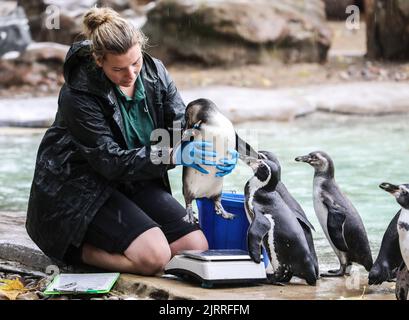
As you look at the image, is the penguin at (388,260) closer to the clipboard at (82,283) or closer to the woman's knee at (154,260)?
the woman's knee at (154,260)

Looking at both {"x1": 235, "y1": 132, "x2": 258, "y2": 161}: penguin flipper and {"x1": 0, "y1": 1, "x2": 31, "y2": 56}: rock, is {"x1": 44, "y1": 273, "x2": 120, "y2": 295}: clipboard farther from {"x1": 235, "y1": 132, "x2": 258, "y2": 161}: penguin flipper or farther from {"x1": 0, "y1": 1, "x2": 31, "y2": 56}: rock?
{"x1": 0, "y1": 1, "x2": 31, "y2": 56}: rock

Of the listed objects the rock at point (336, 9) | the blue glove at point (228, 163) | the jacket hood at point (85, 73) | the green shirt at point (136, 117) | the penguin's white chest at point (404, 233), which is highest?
the jacket hood at point (85, 73)

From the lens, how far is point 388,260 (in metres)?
3.47

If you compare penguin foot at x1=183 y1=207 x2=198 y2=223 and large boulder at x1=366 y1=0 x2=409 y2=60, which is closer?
penguin foot at x1=183 y1=207 x2=198 y2=223

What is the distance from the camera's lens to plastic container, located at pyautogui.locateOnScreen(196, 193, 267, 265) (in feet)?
12.7

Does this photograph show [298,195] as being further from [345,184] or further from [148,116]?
[148,116]

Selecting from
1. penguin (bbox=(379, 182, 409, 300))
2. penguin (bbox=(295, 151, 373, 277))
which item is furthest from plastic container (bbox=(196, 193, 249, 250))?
penguin (bbox=(379, 182, 409, 300))

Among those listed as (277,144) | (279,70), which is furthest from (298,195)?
(279,70)

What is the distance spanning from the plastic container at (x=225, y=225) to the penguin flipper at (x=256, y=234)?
0.26m

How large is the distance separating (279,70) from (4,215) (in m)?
7.47

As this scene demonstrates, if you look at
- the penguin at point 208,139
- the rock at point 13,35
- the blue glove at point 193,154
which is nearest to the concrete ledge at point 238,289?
the penguin at point 208,139

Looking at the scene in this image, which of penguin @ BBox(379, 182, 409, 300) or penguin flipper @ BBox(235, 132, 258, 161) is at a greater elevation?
penguin flipper @ BBox(235, 132, 258, 161)

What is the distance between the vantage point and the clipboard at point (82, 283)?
3465mm

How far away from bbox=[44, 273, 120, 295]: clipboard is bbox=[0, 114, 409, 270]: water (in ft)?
4.01
